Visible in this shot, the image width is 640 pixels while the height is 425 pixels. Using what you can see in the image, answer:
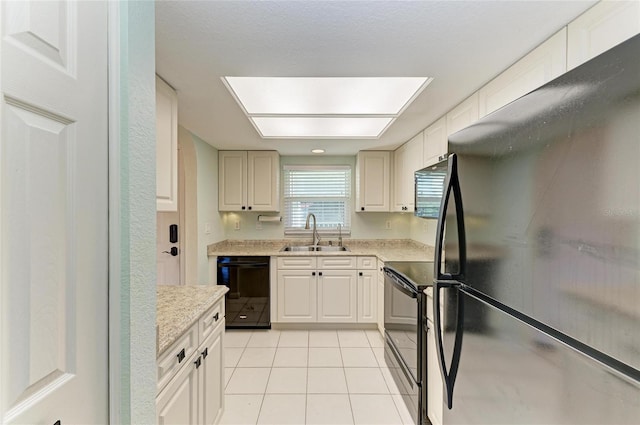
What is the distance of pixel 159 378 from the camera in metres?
1.02

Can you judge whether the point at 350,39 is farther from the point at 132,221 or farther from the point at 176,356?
the point at 176,356

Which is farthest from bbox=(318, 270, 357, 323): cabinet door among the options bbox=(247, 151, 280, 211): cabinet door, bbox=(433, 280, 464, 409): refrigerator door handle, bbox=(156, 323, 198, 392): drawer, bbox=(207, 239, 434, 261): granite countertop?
bbox=(433, 280, 464, 409): refrigerator door handle

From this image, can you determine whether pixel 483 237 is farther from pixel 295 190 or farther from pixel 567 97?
pixel 295 190

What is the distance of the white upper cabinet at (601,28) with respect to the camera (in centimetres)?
91

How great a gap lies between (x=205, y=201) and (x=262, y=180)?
771mm

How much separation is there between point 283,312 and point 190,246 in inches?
51.0

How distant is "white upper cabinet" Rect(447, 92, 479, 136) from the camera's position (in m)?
1.75

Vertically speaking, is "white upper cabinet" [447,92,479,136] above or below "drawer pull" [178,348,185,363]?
above

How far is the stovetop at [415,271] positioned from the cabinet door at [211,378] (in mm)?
1287

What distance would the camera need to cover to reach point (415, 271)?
214 centimetres

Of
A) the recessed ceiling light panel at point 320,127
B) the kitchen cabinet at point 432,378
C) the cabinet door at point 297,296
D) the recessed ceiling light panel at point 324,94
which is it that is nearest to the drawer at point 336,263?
the cabinet door at point 297,296

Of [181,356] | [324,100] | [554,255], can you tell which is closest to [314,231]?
[324,100]

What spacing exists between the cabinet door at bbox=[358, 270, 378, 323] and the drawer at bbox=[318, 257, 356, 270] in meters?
0.15

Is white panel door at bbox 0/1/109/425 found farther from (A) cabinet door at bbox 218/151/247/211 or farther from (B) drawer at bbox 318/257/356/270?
(A) cabinet door at bbox 218/151/247/211
